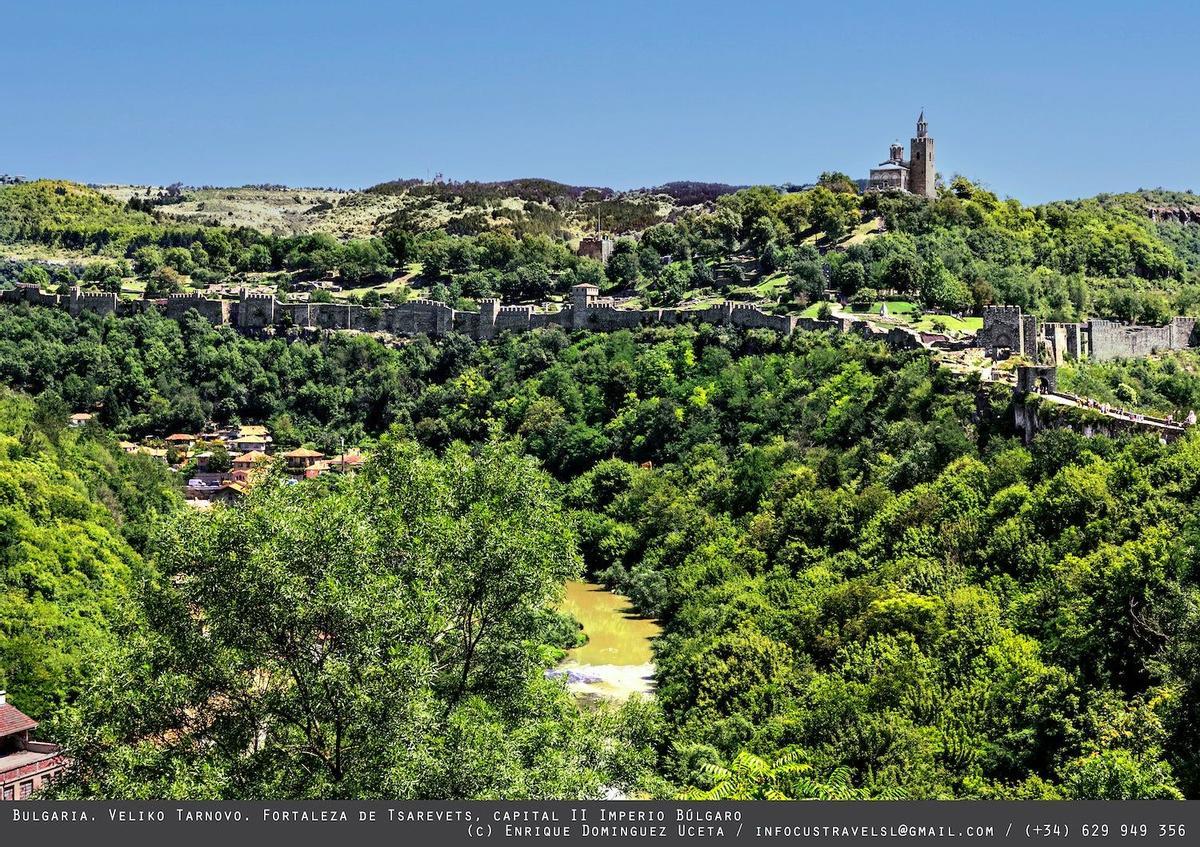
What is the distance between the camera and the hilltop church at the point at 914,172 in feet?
256

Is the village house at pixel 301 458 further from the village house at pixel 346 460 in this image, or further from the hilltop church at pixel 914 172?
the hilltop church at pixel 914 172

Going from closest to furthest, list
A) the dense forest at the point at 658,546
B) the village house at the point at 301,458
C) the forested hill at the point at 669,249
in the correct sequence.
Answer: the dense forest at the point at 658,546 → the village house at the point at 301,458 → the forested hill at the point at 669,249

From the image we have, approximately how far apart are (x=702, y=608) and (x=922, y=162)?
47806 millimetres

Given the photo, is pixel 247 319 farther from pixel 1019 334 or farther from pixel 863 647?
pixel 863 647

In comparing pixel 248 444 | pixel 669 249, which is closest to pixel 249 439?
pixel 248 444

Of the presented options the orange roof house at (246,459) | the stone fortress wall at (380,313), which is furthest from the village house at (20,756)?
the stone fortress wall at (380,313)

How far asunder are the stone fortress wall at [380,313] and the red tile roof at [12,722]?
137 ft

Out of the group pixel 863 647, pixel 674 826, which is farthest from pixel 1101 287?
pixel 674 826

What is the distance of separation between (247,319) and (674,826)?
200 ft

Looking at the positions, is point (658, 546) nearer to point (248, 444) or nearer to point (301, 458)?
point (301, 458)

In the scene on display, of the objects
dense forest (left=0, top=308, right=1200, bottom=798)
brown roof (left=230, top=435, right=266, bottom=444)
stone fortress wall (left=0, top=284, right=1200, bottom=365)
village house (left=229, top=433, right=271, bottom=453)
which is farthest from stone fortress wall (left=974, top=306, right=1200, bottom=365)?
brown roof (left=230, top=435, right=266, bottom=444)

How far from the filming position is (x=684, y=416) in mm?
55656

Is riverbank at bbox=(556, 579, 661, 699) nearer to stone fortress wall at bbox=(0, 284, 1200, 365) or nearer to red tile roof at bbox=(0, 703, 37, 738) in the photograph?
red tile roof at bbox=(0, 703, 37, 738)

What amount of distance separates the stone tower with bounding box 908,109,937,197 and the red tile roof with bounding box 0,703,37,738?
6114cm
